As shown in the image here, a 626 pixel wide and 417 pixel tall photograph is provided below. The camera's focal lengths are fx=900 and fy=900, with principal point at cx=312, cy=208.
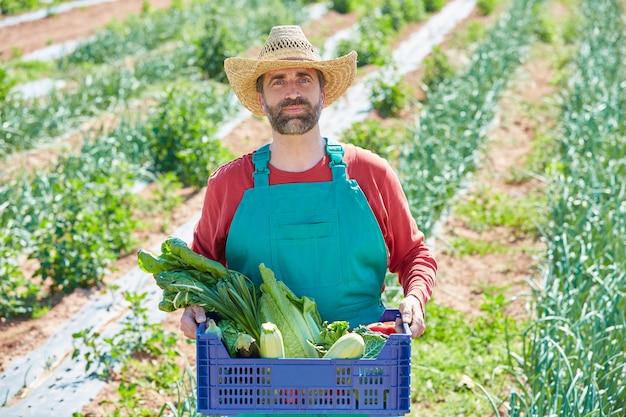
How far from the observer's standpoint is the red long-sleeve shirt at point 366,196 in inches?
99.3

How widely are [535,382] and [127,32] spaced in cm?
946

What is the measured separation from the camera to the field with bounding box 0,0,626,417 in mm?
3617

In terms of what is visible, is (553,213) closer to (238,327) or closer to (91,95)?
(238,327)

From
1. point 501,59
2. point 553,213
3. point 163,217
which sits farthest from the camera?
point 501,59

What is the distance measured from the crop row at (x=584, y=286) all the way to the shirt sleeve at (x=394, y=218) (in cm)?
63

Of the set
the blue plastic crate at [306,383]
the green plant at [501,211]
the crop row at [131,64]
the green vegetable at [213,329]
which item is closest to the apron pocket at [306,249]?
the green vegetable at [213,329]

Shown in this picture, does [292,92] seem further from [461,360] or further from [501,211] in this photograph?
[501,211]

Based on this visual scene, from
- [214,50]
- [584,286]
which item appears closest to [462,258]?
[584,286]

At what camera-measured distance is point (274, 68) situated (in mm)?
2518

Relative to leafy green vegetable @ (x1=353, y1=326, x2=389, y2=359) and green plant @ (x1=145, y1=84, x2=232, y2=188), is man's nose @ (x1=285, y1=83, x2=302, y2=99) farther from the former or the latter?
green plant @ (x1=145, y1=84, x2=232, y2=188)

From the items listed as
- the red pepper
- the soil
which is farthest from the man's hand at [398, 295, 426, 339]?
the soil

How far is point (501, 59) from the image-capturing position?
8914mm

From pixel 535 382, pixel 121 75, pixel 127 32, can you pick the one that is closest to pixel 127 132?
pixel 121 75

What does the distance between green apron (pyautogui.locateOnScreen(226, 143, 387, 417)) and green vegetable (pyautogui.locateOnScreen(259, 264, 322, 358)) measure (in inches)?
4.0
